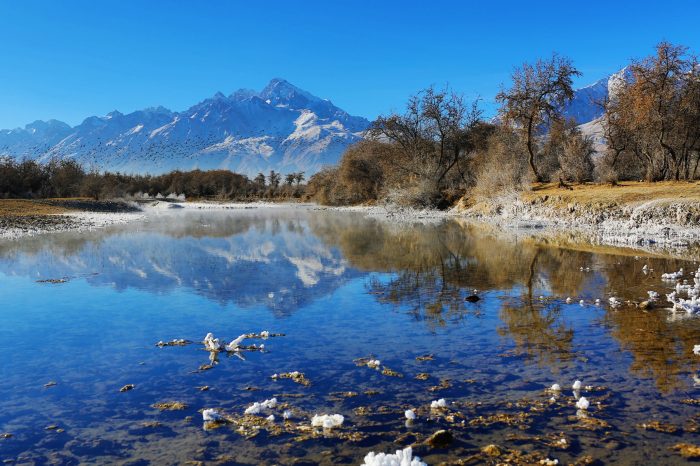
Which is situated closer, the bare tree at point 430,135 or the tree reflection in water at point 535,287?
the tree reflection in water at point 535,287

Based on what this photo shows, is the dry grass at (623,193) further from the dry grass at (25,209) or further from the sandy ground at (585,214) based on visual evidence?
the dry grass at (25,209)

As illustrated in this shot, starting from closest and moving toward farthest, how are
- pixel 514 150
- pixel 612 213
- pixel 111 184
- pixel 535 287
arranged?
pixel 535 287 → pixel 612 213 → pixel 514 150 → pixel 111 184

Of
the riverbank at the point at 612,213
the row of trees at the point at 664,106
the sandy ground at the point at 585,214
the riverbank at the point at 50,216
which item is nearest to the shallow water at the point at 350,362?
the riverbank at the point at 612,213

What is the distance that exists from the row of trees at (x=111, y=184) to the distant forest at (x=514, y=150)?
0.16 m

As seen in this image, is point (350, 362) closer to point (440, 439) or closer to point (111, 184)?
point (440, 439)

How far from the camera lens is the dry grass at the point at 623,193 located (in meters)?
Answer: 24.3

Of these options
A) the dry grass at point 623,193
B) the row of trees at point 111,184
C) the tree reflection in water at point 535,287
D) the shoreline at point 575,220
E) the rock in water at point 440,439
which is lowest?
the rock in water at point 440,439

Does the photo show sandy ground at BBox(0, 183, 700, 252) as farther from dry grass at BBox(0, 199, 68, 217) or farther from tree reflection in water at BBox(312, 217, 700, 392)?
tree reflection in water at BBox(312, 217, 700, 392)

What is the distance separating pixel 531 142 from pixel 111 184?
185ft

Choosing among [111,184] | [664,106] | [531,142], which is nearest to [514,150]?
[531,142]

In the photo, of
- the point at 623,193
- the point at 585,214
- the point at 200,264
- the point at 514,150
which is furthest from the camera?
the point at 514,150

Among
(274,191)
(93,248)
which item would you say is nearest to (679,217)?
(93,248)

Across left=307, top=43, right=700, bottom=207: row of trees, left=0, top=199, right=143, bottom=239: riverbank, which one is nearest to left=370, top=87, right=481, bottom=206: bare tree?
left=307, top=43, right=700, bottom=207: row of trees

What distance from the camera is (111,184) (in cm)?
7219
